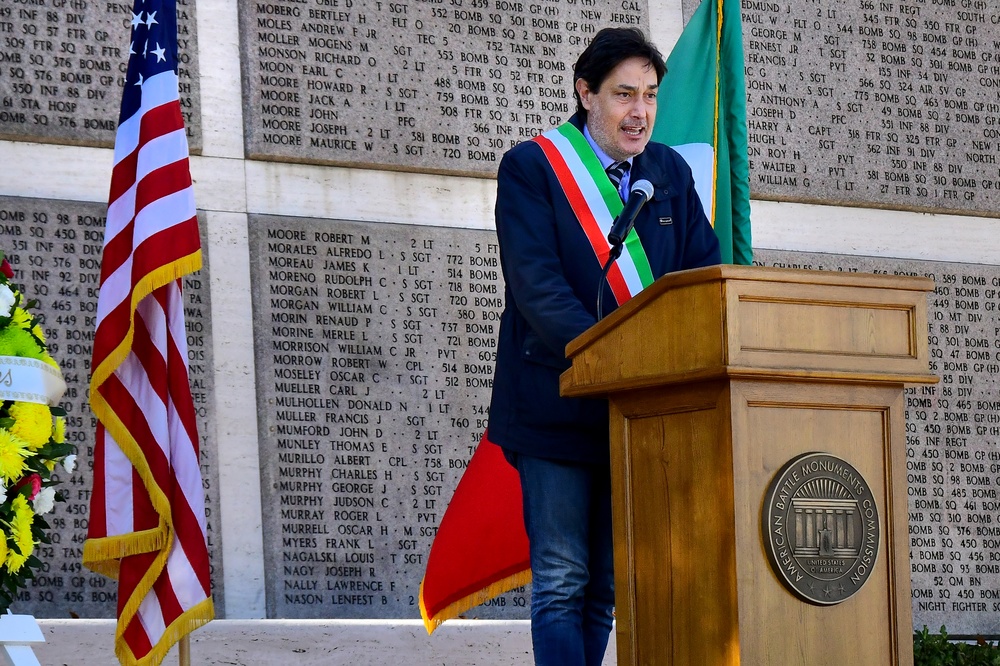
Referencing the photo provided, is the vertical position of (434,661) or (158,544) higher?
(158,544)

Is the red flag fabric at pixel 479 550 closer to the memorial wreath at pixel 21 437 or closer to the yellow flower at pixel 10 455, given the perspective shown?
the memorial wreath at pixel 21 437

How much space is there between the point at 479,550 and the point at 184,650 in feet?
2.77

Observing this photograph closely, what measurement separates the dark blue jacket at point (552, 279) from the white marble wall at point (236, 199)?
5.00ft

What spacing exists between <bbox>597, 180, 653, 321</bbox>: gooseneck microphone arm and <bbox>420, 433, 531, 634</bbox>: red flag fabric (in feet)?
3.91

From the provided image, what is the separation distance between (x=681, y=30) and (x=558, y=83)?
581mm

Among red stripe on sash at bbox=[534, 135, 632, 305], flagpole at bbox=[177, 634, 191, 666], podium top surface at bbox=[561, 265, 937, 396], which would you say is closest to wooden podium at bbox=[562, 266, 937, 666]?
podium top surface at bbox=[561, 265, 937, 396]

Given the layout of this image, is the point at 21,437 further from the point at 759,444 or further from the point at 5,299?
the point at 759,444

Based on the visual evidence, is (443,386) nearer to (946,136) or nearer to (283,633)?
(283,633)

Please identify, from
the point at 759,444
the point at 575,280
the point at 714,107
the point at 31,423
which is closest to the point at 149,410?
the point at 31,423

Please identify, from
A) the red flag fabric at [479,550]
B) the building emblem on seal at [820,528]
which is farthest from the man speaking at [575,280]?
the red flag fabric at [479,550]

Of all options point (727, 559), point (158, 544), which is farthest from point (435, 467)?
point (727, 559)

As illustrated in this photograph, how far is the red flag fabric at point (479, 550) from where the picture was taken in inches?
150

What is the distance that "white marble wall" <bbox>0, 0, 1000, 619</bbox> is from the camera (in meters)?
4.26

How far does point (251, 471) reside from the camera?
4305 millimetres
